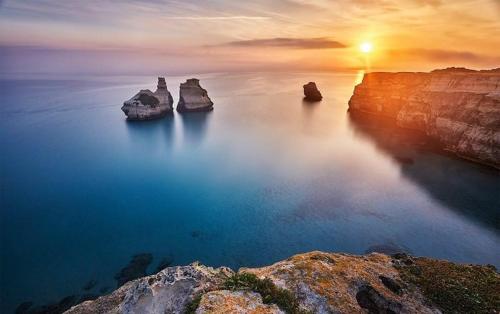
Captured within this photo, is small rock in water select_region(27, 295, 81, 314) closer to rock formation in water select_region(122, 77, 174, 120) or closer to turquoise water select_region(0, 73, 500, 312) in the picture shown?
turquoise water select_region(0, 73, 500, 312)

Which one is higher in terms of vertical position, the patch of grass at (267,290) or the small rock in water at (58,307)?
the patch of grass at (267,290)

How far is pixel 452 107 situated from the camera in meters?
67.2

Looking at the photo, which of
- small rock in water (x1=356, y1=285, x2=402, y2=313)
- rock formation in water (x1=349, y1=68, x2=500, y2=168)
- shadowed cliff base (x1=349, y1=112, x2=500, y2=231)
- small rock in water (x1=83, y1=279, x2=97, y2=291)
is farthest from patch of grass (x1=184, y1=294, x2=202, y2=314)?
rock formation in water (x1=349, y1=68, x2=500, y2=168)

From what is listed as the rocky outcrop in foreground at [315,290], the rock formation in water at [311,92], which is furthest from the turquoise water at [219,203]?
the rock formation in water at [311,92]

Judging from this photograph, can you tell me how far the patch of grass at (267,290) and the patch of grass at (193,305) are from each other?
1.97 m

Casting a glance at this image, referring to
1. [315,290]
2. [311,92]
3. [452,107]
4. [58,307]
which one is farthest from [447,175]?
[311,92]

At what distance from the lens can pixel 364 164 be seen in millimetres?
62844

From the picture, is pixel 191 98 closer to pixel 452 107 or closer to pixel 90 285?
pixel 452 107

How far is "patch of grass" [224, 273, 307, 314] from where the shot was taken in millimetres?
15227

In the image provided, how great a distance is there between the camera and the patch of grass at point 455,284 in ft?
57.2

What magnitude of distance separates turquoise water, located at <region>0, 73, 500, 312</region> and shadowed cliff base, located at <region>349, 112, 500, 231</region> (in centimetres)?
30

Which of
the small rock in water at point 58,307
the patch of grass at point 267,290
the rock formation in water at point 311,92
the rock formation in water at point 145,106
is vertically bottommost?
the small rock in water at point 58,307

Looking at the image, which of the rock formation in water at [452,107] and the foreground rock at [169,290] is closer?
the foreground rock at [169,290]

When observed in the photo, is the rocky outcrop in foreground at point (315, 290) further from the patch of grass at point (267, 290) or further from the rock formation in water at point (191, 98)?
the rock formation in water at point (191, 98)
